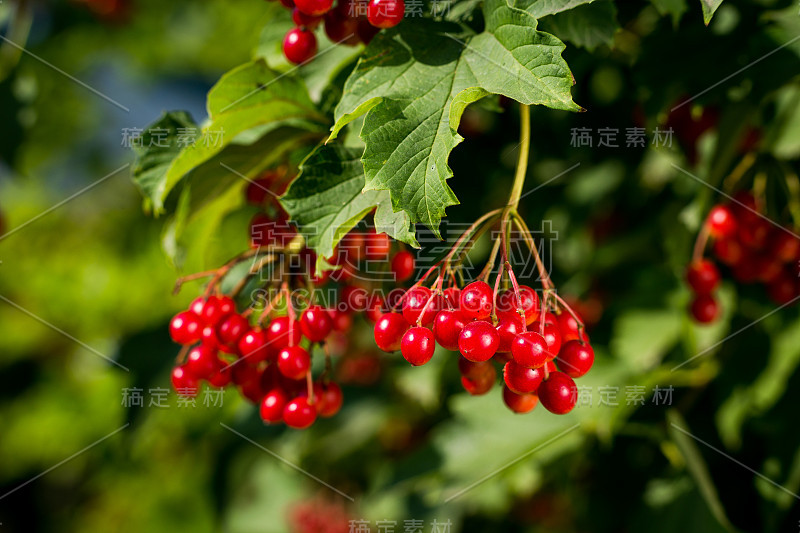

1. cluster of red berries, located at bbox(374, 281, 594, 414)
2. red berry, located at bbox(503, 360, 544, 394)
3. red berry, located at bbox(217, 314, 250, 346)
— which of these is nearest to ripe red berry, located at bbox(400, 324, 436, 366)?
cluster of red berries, located at bbox(374, 281, 594, 414)

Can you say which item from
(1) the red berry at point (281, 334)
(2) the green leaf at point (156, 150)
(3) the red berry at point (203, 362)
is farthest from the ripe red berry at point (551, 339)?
(2) the green leaf at point (156, 150)

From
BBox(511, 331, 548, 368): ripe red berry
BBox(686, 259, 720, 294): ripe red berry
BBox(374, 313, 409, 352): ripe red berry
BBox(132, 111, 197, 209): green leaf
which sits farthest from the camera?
BBox(686, 259, 720, 294): ripe red berry

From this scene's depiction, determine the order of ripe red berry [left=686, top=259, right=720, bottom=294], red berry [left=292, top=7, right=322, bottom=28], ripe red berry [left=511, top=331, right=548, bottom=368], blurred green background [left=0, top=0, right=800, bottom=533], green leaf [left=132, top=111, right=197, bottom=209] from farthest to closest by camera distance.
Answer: ripe red berry [left=686, top=259, right=720, bottom=294], blurred green background [left=0, top=0, right=800, bottom=533], green leaf [left=132, top=111, right=197, bottom=209], red berry [left=292, top=7, right=322, bottom=28], ripe red berry [left=511, top=331, right=548, bottom=368]

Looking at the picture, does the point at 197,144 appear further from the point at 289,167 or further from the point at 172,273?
the point at 172,273

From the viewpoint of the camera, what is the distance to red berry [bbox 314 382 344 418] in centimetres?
90

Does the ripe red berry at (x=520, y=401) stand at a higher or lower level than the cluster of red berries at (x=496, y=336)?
lower

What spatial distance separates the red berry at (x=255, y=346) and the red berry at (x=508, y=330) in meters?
0.36

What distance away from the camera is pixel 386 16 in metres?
0.73

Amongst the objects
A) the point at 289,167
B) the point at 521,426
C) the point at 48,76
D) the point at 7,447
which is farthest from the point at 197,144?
the point at 7,447

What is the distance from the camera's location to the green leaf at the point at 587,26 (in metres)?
0.85

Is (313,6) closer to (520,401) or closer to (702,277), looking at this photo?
(520,401)

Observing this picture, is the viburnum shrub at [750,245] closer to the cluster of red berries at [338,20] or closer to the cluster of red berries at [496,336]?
the cluster of red berries at [496,336]

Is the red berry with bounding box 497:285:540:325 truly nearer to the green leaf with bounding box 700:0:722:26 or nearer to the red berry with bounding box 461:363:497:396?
the red berry with bounding box 461:363:497:396

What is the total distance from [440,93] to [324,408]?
0.52 meters
